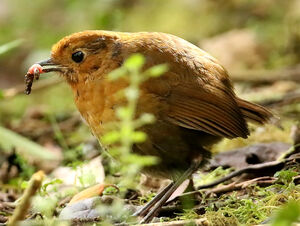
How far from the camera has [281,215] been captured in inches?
77.3

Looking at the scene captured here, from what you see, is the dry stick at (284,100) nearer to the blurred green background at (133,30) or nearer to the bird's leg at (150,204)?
the blurred green background at (133,30)

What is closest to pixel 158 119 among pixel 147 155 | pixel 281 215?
pixel 147 155

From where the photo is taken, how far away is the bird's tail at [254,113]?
3953mm

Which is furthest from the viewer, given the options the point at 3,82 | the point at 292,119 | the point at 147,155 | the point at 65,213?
the point at 3,82

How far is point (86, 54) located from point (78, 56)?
5 centimetres

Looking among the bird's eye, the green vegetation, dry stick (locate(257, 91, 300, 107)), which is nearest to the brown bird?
the bird's eye

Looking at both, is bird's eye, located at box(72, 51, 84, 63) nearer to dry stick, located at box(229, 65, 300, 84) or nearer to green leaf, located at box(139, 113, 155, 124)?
green leaf, located at box(139, 113, 155, 124)

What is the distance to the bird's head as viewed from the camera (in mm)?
3834

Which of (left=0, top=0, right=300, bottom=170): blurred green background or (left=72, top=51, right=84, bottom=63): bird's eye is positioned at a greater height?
(left=72, top=51, right=84, bottom=63): bird's eye

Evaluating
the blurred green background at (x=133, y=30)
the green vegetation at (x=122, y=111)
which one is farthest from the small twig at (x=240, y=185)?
the blurred green background at (x=133, y=30)

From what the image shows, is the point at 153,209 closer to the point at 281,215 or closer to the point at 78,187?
the point at 78,187

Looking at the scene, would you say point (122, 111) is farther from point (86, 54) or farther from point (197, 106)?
point (86, 54)

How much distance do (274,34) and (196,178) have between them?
352 cm

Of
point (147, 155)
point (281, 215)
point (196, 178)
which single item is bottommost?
point (196, 178)
